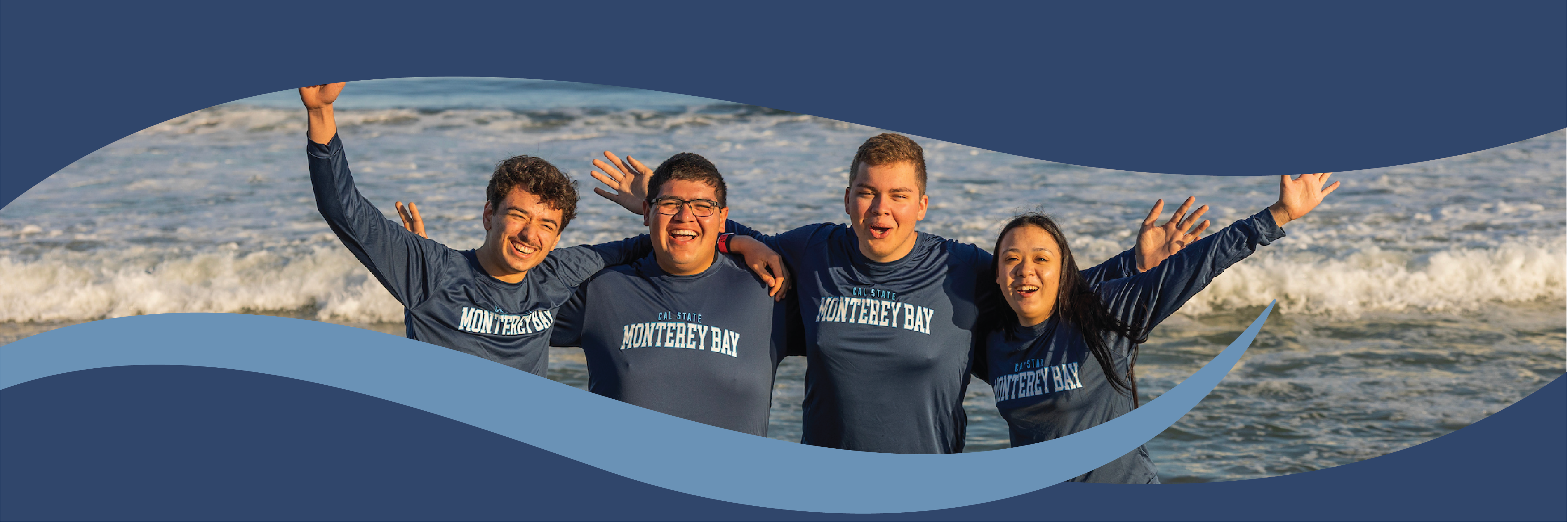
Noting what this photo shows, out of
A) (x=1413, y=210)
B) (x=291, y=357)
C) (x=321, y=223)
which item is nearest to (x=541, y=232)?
(x=291, y=357)

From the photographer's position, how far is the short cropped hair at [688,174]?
18.6ft

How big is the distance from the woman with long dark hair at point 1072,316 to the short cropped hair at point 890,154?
0.50 m

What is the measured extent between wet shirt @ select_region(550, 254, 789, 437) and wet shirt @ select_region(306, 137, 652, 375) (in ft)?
0.54

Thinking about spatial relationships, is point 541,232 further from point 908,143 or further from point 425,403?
point 908,143

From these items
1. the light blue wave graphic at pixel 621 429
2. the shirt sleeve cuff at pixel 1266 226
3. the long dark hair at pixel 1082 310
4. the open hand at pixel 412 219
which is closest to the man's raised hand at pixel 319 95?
the open hand at pixel 412 219

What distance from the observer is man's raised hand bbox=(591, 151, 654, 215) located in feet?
21.4

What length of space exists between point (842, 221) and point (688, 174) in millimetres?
5594

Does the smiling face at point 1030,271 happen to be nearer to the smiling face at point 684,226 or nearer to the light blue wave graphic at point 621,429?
the light blue wave graphic at point 621,429

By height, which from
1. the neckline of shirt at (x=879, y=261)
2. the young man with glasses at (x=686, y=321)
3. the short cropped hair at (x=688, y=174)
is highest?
the short cropped hair at (x=688, y=174)

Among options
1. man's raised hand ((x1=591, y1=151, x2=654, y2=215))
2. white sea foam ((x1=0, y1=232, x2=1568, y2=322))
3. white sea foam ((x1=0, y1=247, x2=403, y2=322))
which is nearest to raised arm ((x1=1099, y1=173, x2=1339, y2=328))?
man's raised hand ((x1=591, y1=151, x2=654, y2=215))

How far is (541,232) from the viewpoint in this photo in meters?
5.64

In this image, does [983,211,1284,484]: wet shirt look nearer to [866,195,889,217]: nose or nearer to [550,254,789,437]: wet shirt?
[866,195,889,217]: nose

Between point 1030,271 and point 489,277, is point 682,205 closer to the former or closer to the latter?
point 489,277

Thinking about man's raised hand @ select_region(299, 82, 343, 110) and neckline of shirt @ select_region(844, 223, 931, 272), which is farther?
neckline of shirt @ select_region(844, 223, 931, 272)
